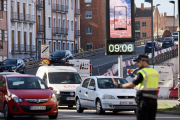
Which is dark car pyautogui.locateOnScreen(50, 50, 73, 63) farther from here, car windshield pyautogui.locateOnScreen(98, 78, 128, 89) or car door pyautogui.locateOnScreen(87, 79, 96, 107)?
car windshield pyautogui.locateOnScreen(98, 78, 128, 89)

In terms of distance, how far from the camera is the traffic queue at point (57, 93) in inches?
587

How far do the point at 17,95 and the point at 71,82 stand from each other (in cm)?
688

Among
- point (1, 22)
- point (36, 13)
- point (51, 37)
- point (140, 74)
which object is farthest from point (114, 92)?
point (51, 37)

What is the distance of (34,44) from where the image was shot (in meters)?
69.6

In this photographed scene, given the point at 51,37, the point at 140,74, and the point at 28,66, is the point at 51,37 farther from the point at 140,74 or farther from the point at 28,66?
the point at 140,74

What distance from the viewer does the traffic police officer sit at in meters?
9.02

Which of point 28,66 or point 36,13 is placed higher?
point 36,13

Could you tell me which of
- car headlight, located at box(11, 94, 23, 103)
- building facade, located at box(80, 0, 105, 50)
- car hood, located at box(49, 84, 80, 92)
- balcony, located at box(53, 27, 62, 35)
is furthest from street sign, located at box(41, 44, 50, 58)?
building facade, located at box(80, 0, 105, 50)

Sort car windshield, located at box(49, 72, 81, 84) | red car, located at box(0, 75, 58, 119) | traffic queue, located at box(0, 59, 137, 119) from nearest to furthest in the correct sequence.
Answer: red car, located at box(0, 75, 58, 119) → traffic queue, located at box(0, 59, 137, 119) → car windshield, located at box(49, 72, 81, 84)

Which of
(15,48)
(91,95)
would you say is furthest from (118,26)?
(15,48)

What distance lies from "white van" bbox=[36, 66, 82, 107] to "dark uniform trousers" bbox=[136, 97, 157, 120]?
37.7ft

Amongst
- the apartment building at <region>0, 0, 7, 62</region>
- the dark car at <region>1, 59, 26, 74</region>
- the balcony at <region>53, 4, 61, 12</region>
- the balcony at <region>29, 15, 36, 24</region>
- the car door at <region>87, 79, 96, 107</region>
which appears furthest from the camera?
the balcony at <region>53, 4, 61, 12</region>

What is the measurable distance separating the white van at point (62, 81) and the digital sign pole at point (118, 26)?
126 inches

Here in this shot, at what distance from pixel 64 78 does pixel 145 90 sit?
499 inches
